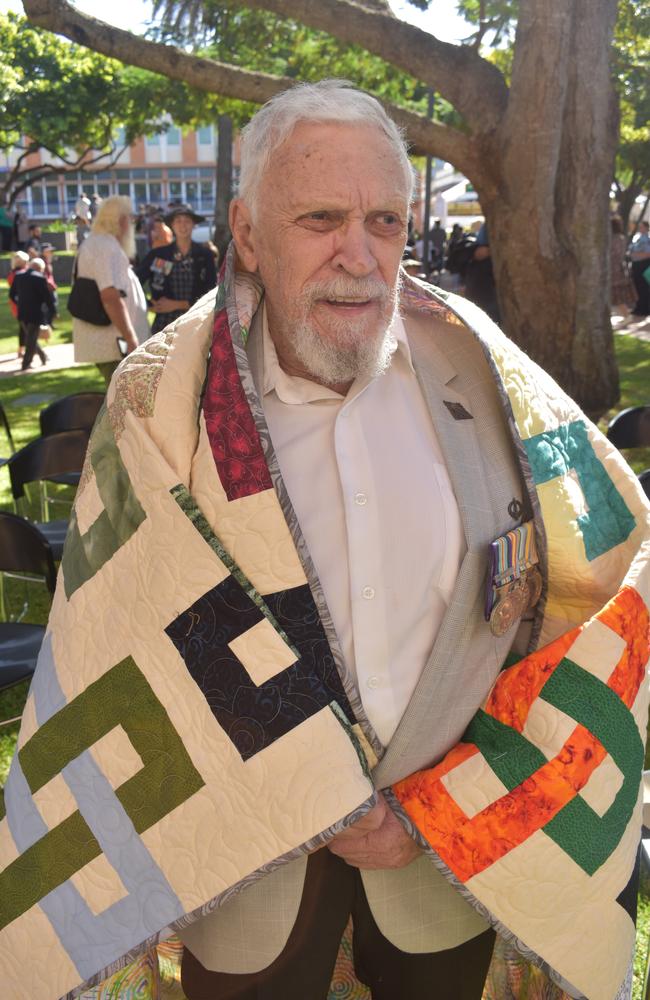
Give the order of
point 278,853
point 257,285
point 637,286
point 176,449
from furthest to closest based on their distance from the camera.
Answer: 1. point 637,286
2. point 257,285
3. point 176,449
4. point 278,853

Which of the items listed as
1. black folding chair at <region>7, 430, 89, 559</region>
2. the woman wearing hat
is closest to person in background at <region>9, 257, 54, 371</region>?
the woman wearing hat

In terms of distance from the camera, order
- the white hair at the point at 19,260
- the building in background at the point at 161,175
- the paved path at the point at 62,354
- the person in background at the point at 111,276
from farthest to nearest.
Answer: the building in background at the point at 161,175, the white hair at the point at 19,260, the paved path at the point at 62,354, the person in background at the point at 111,276

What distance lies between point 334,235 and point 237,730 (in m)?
0.83

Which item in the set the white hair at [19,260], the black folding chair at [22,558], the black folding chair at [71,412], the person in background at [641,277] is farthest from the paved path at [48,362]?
the person in background at [641,277]

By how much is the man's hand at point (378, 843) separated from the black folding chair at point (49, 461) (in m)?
2.64

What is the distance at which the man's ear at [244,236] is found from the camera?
176cm

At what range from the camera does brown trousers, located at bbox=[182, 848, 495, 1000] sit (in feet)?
5.52

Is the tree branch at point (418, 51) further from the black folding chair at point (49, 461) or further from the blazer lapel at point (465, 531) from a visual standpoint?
the blazer lapel at point (465, 531)

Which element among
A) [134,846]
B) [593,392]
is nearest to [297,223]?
[134,846]

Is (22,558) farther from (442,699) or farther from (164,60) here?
(164,60)

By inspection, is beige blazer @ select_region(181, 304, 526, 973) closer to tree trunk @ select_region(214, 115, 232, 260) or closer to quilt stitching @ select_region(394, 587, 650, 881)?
quilt stitching @ select_region(394, 587, 650, 881)

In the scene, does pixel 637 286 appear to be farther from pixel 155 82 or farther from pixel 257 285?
pixel 257 285

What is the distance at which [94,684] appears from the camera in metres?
1.66

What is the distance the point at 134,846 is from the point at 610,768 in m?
0.79
